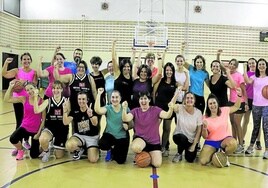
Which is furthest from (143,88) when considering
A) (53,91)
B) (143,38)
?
(143,38)

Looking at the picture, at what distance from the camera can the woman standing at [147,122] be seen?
4.80 metres

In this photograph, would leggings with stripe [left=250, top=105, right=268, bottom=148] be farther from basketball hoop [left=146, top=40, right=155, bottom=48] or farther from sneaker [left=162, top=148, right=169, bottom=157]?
basketball hoop [left=146, top=40, right=155, bottom=48]

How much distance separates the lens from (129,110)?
5.09 meters

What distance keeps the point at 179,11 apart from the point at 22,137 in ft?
51.0

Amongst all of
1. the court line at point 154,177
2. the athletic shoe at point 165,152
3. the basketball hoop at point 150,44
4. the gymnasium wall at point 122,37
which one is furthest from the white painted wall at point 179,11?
the court line at point 154,177

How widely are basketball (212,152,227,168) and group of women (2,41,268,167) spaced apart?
0.11 meters

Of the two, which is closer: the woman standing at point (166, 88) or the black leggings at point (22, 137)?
the black leggings at point (22, 137)

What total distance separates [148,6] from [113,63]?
1363 cm

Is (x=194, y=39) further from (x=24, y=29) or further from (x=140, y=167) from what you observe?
(x=140, y=167)

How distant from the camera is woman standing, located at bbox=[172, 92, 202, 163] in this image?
16.3 feet

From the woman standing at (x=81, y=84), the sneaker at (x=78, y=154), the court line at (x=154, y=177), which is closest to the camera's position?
the court line at (x=154, y=177)

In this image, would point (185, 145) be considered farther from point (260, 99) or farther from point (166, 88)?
point (260, 99)

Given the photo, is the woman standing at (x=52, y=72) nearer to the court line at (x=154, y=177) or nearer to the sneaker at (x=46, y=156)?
the sneaker at (x=46, y=156)

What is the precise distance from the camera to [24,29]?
19094 millimetres
